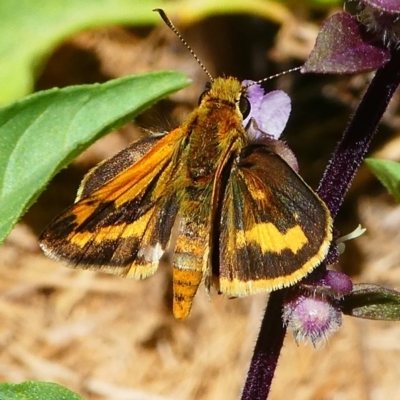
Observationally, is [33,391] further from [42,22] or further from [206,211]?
[42,22]

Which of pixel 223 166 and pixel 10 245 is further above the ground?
pixel 223 166

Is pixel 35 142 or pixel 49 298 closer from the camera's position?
pixel 35 142

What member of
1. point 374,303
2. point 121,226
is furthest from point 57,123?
point 374,303

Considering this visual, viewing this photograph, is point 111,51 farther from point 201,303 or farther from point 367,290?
point 367,290

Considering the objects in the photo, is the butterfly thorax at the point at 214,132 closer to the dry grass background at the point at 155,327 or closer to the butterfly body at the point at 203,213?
the butterfly body at the point at 203,213

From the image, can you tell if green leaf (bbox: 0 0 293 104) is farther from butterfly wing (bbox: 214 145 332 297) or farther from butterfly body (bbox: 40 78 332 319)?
butterfly wing (bbox: 214 145 332 297)

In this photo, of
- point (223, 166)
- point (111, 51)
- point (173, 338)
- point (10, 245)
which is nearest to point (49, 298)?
point (10, 245)

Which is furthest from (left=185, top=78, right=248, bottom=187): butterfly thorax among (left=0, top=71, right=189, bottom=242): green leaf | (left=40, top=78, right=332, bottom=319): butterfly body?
(left=0, top=71, right=189, bottom=242): green leaf

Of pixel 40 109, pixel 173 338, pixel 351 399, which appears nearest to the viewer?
pixel 40 109
